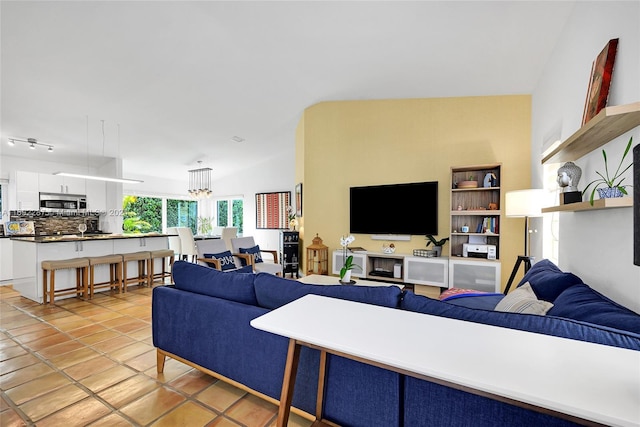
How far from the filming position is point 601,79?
1811 millimetres

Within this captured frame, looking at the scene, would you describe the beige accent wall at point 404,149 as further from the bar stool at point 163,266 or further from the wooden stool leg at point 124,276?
the wooden stool leg at point 124,276

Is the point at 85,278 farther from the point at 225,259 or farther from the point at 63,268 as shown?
the point at 225,259

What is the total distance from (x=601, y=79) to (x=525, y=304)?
5.10 feet

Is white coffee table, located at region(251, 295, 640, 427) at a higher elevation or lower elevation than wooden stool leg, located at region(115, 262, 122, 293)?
higher

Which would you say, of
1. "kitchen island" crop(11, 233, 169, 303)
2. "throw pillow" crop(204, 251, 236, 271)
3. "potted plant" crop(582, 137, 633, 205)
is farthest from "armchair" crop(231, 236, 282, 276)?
"potted plant" crop(582, 137, 633, 205)

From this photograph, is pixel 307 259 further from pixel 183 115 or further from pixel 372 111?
pixel 183 115

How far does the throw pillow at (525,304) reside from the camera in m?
1.43

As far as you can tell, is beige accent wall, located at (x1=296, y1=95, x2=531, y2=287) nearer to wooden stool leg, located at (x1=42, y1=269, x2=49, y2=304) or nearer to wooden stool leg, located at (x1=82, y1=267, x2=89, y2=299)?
wooden stool leg, located at (x1=82, y1=267, x2=89, y2=299)

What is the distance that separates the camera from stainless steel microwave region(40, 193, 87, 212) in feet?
17.5

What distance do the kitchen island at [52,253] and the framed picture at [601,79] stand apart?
18.5 ft

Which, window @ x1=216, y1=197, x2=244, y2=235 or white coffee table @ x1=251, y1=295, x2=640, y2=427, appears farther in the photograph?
window @ x1=216, y1=197, x2=244, y2=235

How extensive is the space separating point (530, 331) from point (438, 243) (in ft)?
10.3

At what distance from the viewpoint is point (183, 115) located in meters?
4.42

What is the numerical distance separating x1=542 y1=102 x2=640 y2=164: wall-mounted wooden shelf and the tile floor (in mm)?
2226
